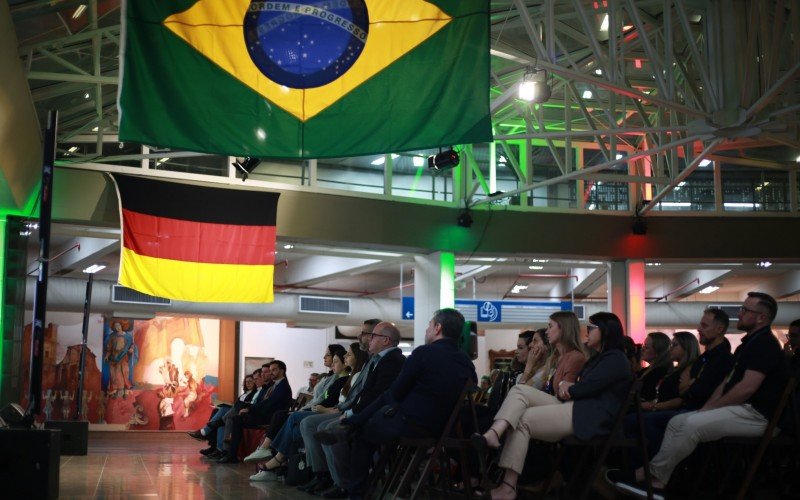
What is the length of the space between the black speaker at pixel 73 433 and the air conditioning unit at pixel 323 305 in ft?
30.3

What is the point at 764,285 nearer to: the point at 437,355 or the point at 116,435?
the point at 116,435

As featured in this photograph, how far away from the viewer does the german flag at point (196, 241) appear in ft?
40.3

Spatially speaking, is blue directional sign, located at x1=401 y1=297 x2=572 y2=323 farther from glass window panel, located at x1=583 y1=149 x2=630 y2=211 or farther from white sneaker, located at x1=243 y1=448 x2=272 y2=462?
white sneaker, located at x1=243 y1=448 x2=272 y2=462

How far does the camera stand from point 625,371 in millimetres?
5258

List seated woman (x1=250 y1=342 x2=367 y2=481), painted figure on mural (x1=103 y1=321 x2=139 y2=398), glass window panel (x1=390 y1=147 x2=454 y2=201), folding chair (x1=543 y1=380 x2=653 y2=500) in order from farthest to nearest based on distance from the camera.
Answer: painted figure on mural (x1=103 y1=321 x2=139 y2=398) < glass window panel (x1=390 y1=147 x2=454 y2=201) < seated woman (x1=250 y1=342 x2=367 y2=481) < folding chair (x1=543 y1=380 x2=653 y2=500)

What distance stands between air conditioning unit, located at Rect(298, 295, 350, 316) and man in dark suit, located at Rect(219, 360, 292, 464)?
864cm

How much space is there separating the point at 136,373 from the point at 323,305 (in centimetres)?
557

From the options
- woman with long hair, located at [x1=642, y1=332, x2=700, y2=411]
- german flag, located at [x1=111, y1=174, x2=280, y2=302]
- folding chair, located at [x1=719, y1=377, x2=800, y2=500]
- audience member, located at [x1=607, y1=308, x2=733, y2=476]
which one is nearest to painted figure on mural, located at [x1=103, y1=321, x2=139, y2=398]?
german flag, located at [x1=111, y1=174, x2=280, y2=302]

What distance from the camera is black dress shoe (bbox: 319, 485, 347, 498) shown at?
721cm

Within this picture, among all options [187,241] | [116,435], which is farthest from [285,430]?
[116,435]

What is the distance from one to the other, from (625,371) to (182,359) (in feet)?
64.9

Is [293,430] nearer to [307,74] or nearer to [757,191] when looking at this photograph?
[307,74]

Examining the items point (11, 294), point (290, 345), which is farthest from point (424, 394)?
point (290, 345)

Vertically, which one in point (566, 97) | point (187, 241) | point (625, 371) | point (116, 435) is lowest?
point (116, 435)
